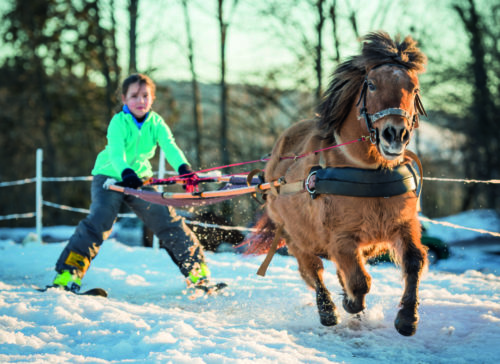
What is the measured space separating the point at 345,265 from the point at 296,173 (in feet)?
3.05

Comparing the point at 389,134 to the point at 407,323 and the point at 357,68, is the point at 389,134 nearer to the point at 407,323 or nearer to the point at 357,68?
the point at 357,68

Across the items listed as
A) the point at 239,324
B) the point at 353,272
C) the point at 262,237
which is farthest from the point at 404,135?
the point at 262,237

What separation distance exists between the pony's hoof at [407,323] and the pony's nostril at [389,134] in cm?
101

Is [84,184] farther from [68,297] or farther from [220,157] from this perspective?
[68,297]

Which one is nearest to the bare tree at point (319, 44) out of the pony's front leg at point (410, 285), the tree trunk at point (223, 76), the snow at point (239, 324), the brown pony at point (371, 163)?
the tree trunk at point (223, 76)

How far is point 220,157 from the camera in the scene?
607 inches

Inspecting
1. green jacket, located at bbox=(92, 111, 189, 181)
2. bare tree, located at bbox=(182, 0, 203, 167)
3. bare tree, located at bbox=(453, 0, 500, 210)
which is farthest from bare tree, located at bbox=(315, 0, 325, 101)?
green jacket, located at bbox=(92, 111, 189, 181)

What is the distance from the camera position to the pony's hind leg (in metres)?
3.71

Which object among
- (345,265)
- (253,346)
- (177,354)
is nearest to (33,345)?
(177,354)

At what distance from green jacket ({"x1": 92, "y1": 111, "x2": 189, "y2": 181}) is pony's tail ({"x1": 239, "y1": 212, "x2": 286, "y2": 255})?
936 mm

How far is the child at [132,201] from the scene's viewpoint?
15.1 ft

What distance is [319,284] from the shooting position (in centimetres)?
404

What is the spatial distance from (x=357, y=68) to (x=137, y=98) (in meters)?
2.24

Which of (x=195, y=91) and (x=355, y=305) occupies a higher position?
(x=195, y=91)
